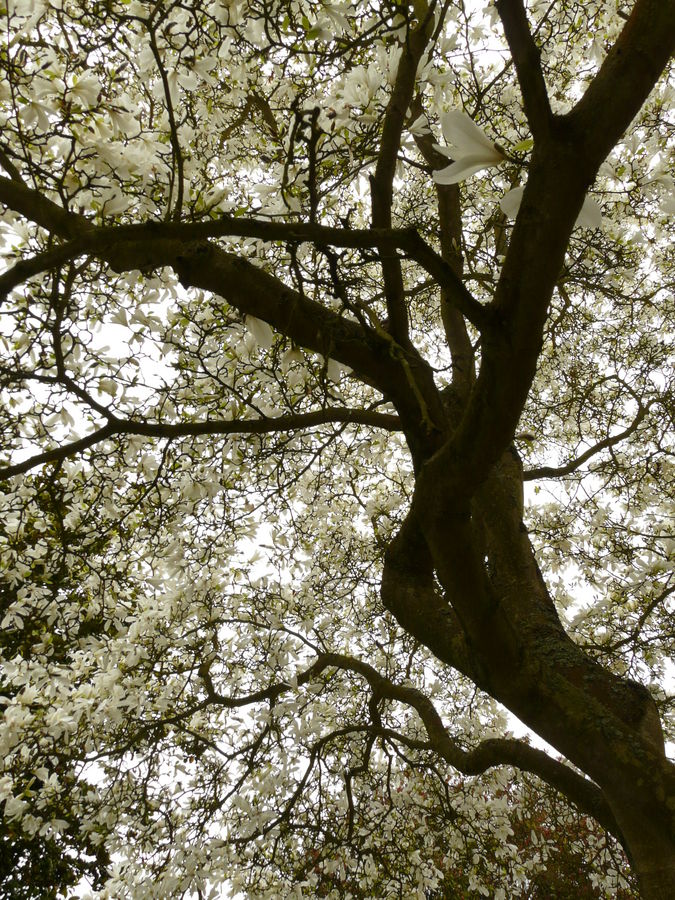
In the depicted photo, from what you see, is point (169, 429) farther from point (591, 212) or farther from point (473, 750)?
point (473, 750)

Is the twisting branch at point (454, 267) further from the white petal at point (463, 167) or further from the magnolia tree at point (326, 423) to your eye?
the white petal at point (463, 167)

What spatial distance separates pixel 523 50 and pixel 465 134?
0.76ft

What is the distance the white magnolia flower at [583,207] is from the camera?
1.56 meters

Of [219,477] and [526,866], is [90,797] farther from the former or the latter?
[526,866]

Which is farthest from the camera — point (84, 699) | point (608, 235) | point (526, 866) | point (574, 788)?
point (526, 866)

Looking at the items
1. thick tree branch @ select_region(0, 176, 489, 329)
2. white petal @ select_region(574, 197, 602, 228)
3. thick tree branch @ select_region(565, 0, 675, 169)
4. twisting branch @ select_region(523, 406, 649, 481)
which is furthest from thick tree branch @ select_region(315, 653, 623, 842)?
thick tree branch @ select_region(565, 0, 675, 169)

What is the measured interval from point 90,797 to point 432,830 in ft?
9.05

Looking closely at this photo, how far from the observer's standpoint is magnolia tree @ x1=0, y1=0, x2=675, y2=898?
1813 mm

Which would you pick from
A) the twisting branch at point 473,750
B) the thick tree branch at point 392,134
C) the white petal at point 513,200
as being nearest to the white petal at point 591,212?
the white petal at point 513,200

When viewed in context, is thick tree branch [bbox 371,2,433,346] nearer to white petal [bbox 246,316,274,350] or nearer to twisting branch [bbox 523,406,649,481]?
white petal [bbox 246,316,274,350]

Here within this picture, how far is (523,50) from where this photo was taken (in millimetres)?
1281

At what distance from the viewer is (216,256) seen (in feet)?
7.31

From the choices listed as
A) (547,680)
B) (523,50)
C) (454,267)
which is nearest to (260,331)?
(523,50)

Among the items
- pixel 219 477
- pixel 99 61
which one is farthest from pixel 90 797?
pixel 99 61
